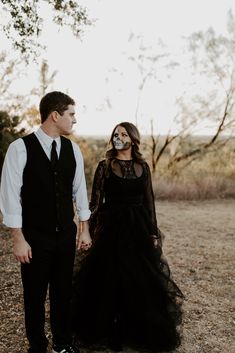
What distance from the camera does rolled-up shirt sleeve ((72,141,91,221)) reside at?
289cm

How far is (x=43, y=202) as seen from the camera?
2.65m

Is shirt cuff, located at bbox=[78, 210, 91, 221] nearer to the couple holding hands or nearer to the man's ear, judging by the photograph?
the couple holding hands

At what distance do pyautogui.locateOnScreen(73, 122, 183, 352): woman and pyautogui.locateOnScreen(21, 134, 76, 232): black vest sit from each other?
23.4 inches

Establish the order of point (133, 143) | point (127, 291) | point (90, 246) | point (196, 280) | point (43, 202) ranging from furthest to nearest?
point (196, 280) < point (133, 143) < point (90, 246) < point (127, 291) < point (43, 202)

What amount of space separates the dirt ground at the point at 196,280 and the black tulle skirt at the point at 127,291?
193 millimetres

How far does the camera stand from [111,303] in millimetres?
3195

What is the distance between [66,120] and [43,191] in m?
0.46

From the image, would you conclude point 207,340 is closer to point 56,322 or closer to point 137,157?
point 56,322

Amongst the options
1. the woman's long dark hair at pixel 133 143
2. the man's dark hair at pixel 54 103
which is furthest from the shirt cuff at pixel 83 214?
the man's dark hair at pixel 54 103

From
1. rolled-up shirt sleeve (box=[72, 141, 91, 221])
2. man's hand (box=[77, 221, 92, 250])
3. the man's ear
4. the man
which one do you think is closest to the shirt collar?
the man

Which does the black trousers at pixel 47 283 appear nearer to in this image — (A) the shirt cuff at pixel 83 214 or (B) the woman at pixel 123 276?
(A) the shirt cuff at pixel 83 214

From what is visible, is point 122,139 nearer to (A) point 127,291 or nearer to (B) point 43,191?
(B) point 43,191

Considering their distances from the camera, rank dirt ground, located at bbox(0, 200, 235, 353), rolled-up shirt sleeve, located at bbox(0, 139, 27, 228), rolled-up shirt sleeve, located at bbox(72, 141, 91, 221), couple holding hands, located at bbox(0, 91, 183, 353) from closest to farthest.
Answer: rolled-up shirt sleeve, located at bbox(0, 139, 27, 228) < couple holding hands, located at bbox(0, 91, 183, 353) < rolled-up shirt sleeve, located at bbox(72, 141, 91, 221) < dirt ground, located at bbox(0, 200, 235, 353)

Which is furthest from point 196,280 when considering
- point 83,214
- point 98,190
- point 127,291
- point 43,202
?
A: point 43,202
